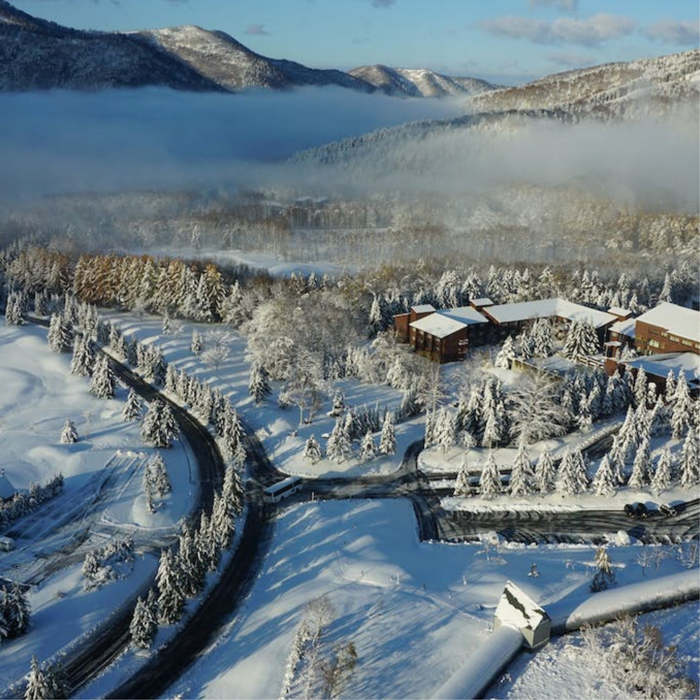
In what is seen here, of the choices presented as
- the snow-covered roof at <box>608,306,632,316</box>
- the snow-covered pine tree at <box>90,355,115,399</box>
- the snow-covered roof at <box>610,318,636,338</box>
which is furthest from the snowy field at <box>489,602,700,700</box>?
the snow-covered roof at <box>608,306,632,316</box>

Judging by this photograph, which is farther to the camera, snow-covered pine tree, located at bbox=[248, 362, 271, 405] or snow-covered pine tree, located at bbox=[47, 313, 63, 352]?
snow-covered pine tree, located at bbox=[47, 313, 63, 352]

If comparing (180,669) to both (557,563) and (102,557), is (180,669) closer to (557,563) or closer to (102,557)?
(102,557)

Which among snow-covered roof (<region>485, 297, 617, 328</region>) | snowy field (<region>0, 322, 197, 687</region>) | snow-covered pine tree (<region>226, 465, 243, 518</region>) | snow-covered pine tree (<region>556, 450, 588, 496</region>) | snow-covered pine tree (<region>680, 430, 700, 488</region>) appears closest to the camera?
snowy field (<region>0, 322, 197, 687</region>)

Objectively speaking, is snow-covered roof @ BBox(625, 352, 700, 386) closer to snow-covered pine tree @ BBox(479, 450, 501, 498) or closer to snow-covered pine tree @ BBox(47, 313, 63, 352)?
snow-covered pine tree @ BBox(479, 450, 501, 498)

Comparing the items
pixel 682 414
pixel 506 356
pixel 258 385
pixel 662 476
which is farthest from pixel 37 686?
pixel 506 356

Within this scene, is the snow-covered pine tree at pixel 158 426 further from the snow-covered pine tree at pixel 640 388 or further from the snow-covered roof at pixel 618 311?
the snow-covered roof at pixel 618 311

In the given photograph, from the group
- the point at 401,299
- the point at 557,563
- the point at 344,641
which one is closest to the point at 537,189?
the point at 401,299

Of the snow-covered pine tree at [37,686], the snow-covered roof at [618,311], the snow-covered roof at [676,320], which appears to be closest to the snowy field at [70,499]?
the snow-covered pine tree at [37,686]
